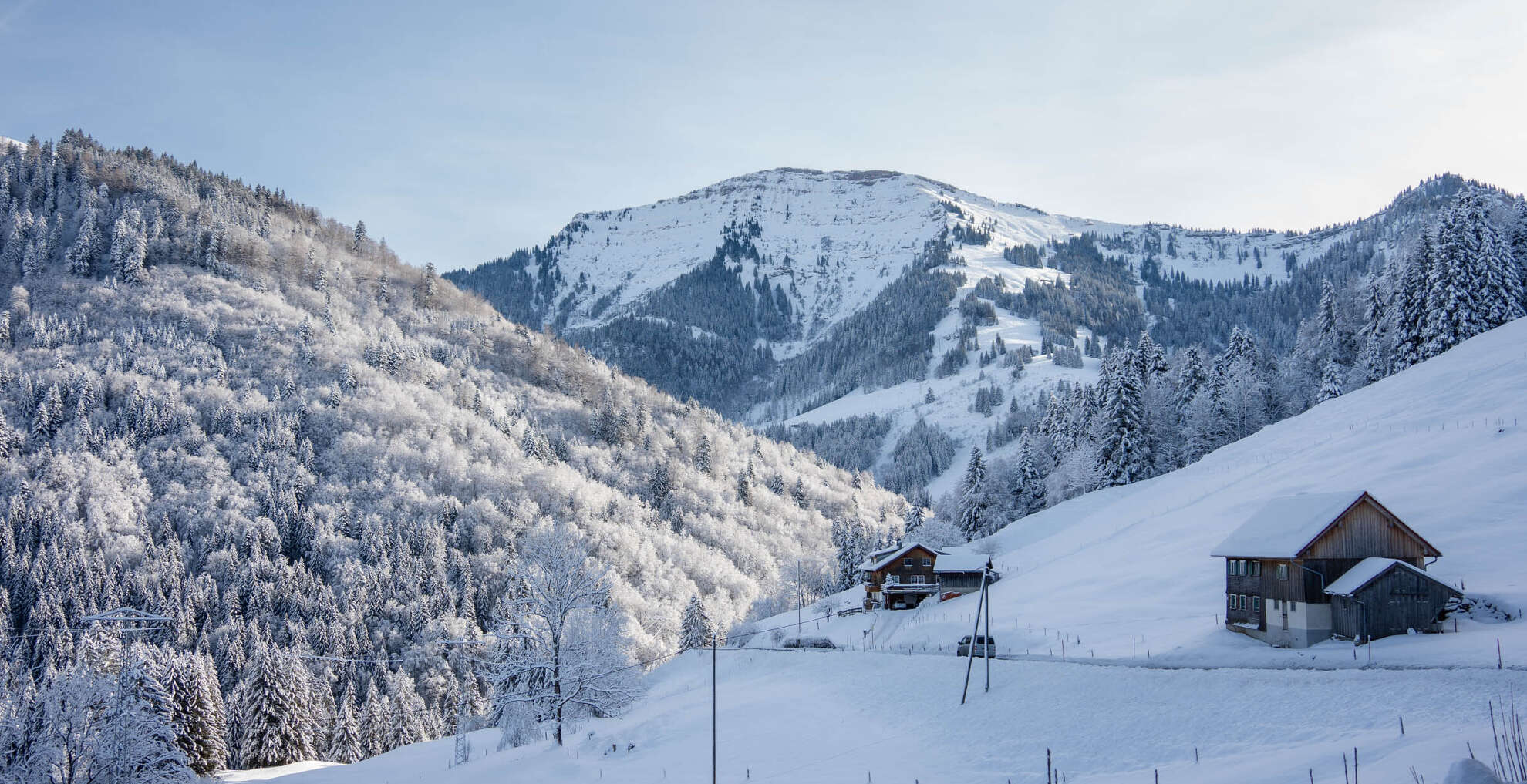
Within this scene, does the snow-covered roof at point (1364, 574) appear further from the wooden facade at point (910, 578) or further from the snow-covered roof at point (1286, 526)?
the wooden facade at point (910, 578)

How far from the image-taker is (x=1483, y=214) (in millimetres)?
65688

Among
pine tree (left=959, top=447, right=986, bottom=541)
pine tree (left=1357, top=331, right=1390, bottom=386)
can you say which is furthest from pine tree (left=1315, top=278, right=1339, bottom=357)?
pine tree (left=959, top=447, right=986, bottom=541)

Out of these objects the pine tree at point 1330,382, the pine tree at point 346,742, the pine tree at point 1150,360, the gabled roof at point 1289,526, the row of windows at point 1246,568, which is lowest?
the pine tree at point 346,742

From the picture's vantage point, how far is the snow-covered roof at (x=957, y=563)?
66062 millimetres

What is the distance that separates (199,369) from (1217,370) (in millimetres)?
122628

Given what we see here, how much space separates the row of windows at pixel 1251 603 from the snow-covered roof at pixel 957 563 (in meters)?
29.1

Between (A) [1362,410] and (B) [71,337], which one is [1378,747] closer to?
(A) [1362,410]

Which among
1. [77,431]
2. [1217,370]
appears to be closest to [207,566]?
[77,431]

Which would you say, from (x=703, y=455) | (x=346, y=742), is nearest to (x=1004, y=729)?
(x=346, y=742)

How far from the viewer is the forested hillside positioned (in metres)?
68.5

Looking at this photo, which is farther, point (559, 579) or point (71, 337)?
point (71, 337)

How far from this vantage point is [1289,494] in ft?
153

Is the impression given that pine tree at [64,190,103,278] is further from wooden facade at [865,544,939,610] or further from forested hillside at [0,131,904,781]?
wooden facade at [865,544,939,610]

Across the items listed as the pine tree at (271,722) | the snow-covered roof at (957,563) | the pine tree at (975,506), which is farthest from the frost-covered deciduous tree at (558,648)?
the pine tree at (975,506)
